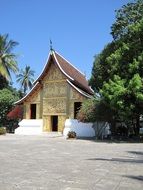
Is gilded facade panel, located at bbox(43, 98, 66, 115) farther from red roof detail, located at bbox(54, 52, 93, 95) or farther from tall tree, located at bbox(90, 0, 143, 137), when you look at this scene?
tall tree, located at bbox(90, 0, 143, 137)

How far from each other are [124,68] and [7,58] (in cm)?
2150

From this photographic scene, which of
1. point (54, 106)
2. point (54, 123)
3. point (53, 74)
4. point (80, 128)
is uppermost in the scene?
point (53, 74)

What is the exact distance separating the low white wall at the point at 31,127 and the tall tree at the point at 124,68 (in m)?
9.20

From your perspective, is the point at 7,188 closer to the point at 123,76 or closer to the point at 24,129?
the point at 123,76

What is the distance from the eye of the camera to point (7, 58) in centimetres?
4762

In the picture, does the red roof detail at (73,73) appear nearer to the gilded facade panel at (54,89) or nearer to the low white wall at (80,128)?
the gilded facade panel at (54,89)

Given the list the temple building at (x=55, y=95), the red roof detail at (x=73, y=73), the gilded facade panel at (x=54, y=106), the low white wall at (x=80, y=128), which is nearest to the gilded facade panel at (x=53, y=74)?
the temple building at (x=55, y=95)

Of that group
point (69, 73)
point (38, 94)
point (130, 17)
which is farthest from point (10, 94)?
point (130, 17)

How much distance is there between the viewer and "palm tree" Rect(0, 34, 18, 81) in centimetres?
4664

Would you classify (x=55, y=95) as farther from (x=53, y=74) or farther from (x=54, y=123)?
(x=54, y=123)

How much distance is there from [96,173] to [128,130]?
27110mm

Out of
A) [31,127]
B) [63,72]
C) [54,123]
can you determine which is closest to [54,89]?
[63,72]

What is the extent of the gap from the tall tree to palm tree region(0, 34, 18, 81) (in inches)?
618

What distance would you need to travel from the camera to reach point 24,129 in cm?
4097
